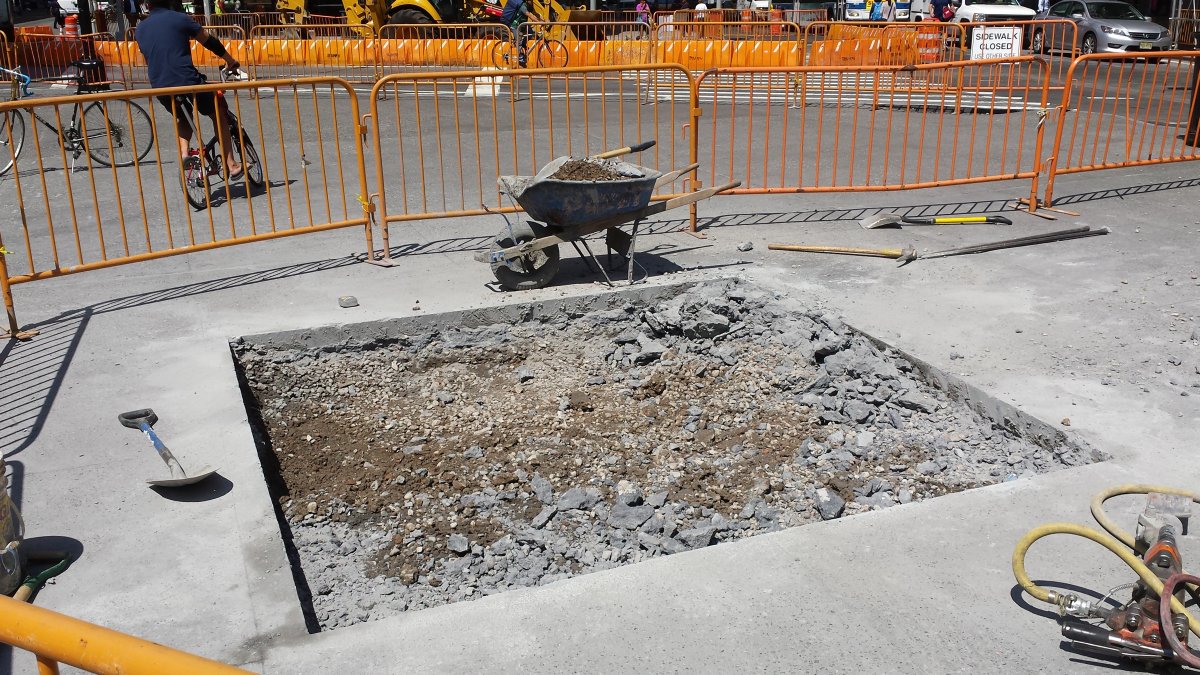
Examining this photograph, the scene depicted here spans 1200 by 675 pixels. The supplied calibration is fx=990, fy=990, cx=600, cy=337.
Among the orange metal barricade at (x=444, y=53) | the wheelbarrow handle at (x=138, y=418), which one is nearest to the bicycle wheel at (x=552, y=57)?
the orange metal barricade at (x=444, y=53)

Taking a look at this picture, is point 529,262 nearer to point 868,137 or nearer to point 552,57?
point 868,137

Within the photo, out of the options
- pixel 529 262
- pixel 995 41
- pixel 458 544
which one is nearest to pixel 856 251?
pixel 529 262

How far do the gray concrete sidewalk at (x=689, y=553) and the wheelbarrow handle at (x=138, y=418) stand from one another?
0.07 m

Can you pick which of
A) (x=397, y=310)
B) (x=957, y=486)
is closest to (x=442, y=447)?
(x=397, y=310)

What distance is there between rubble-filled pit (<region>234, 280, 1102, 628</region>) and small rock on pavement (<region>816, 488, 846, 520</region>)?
10mm

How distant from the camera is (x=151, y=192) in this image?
1082cm

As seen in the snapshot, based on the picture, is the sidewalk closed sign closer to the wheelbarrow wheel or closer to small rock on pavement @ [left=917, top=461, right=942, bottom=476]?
the wheelbarrow wheel

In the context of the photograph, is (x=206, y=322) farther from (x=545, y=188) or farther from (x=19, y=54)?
(x=19, y=54)

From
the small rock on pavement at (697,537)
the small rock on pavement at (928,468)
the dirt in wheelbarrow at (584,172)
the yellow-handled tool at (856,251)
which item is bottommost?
the small rock on pavement at (697,537)

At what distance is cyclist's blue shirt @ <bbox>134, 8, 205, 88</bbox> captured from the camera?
31.8 ft

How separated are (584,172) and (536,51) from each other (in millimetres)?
14411

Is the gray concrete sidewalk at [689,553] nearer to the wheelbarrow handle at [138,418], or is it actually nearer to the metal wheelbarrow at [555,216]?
the wheelbarrow handle at [138,418]

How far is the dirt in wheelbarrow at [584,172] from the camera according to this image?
7.22 metres

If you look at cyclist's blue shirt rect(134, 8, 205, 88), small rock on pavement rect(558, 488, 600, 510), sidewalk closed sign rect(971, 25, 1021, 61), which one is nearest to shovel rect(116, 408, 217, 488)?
small rock on pavement rect(558, 488, 600, 510)
